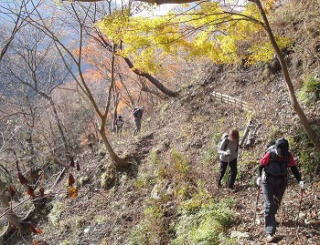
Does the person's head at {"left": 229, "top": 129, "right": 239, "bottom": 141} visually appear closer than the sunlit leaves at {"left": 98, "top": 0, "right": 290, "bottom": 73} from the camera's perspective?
No

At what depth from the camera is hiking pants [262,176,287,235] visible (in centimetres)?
629

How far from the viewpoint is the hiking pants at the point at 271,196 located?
6.29m

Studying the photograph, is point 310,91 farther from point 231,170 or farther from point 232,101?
point 232,101

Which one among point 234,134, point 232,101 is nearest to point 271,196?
point 234,134

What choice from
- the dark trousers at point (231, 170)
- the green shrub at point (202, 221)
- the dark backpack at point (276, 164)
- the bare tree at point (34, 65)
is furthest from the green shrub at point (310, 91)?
the bare tree at point (34, 65)

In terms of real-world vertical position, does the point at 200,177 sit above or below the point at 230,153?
below

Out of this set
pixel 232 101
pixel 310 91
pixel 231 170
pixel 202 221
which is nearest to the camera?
pixel 202 221

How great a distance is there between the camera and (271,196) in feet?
20.7

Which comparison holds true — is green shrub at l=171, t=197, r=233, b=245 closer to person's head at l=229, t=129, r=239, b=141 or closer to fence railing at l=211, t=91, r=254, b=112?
person's head at l=229, t=129, r=239, b=141

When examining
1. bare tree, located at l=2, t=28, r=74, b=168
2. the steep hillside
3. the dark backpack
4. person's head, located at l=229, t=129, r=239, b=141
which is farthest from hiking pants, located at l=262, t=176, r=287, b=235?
bare tree, located at l=2, t=28, r=74, b=168

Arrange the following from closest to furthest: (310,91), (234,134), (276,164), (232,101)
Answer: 1. (276,164)
2. (234,134)
3. (310,91)
4. (232,101)

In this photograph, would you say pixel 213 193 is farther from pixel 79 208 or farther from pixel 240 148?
pixel 79 208

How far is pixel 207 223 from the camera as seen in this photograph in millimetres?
7770

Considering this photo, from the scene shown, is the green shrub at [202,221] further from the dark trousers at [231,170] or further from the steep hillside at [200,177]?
the dark trousers at [231,170]
